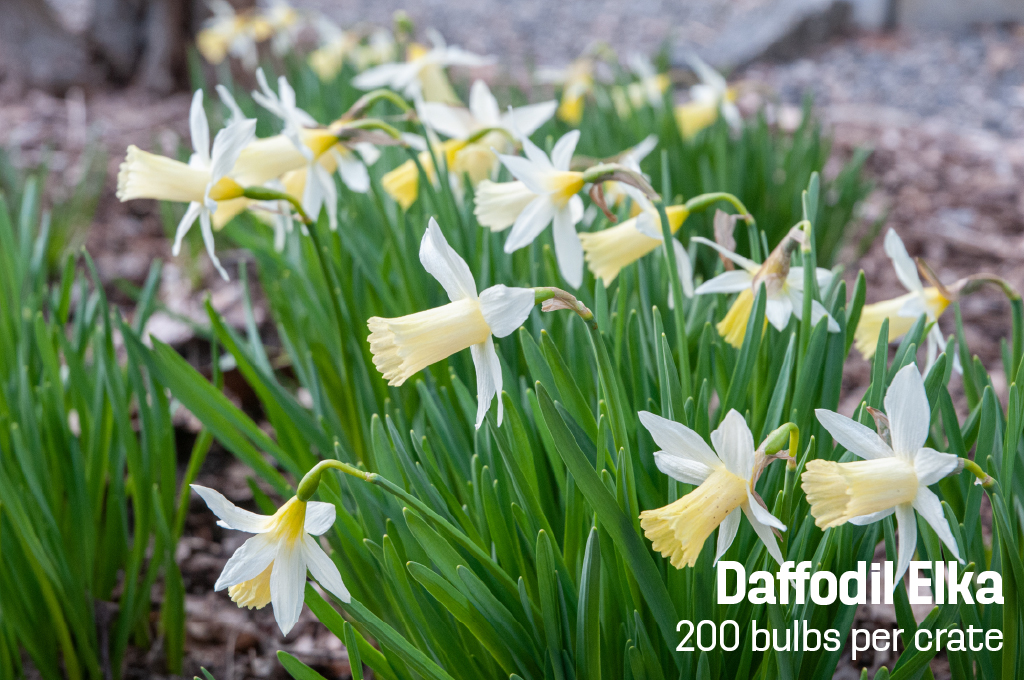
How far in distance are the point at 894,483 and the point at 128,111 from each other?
4.01m

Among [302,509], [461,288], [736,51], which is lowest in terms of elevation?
[736,51]

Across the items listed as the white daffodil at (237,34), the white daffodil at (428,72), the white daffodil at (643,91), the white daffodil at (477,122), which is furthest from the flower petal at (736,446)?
the white daffodil at (237,34)

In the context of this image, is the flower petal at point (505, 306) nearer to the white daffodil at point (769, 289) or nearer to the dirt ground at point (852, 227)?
the white daffodil at point (769, 289)

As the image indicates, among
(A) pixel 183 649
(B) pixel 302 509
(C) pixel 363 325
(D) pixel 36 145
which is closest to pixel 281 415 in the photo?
(C) pixel 363 325

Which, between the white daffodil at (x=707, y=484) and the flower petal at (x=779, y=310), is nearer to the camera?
A: the white daffodil at (x=707, y=484)

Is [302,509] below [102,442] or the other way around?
the other way around

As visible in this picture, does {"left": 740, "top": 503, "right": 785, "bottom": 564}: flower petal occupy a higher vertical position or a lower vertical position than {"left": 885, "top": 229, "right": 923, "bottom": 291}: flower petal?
lower

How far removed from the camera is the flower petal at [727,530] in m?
0.68

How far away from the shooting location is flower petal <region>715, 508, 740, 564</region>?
68 centimetres

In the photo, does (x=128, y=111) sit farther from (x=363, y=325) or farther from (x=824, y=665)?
(x=824, y=665)

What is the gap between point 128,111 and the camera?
12.6 ft

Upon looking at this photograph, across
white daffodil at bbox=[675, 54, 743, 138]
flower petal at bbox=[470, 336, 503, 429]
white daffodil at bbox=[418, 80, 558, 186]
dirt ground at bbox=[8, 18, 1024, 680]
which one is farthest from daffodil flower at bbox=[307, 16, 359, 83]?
flower petal at bbox=[470, 336, 503, 429]

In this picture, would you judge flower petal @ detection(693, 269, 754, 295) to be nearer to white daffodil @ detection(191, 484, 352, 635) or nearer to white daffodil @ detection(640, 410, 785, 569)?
white daffodil @ detection(640, 410, 785, 569)

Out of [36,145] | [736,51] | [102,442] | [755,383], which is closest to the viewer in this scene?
[755,383]
